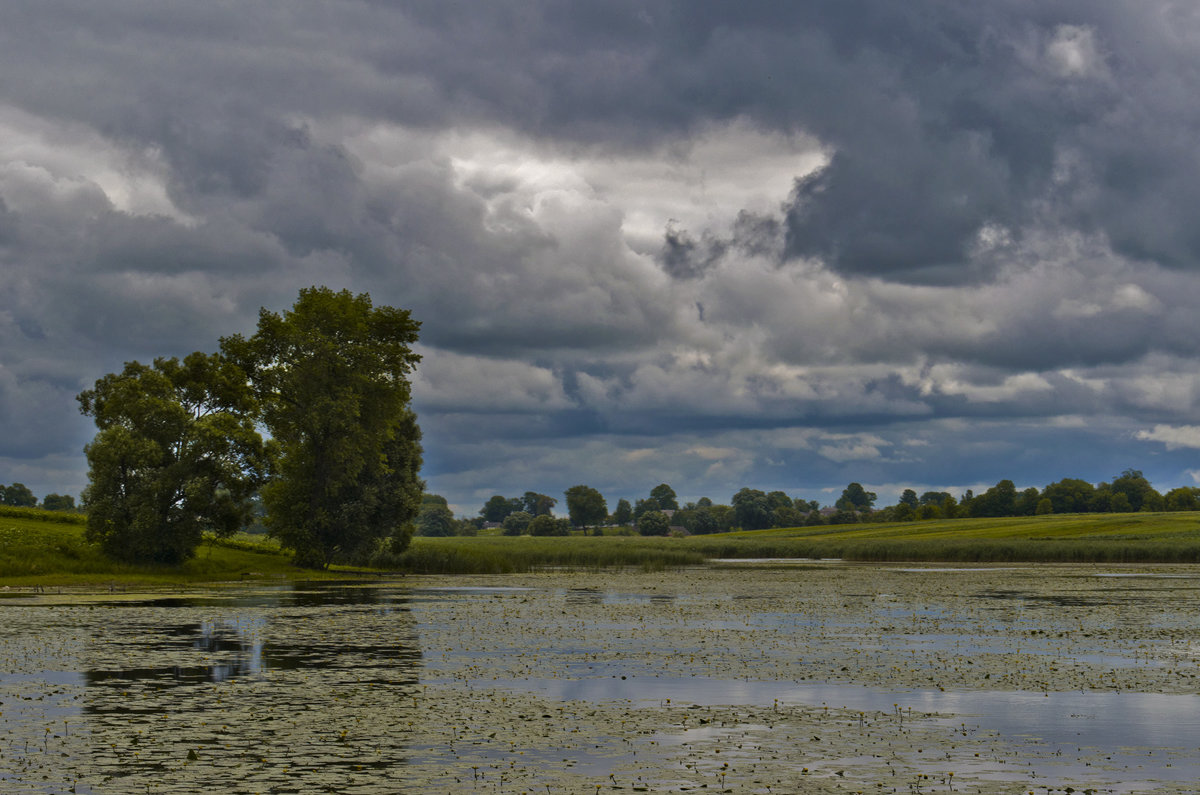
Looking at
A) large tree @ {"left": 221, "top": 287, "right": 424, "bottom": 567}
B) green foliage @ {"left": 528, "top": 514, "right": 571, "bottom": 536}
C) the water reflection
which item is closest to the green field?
large tree @ {"left": 221, "top": 287, "right": 424, "bottom": 567}

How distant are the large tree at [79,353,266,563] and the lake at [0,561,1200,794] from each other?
61.6 feet

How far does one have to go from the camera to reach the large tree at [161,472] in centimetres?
5953

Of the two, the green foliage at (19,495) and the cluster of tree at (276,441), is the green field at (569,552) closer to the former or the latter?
the cluster of tree at (276,441)

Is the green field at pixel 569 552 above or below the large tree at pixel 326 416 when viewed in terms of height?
below

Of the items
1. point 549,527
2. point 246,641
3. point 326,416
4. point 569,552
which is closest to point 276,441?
point 326,416

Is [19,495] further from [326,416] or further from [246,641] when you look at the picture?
[246,641]

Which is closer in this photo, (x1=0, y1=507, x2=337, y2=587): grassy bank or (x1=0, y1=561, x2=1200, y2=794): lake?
(x1=0, y1=561, x2=1200, y2=794): lake

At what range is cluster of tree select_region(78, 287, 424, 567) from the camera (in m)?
60.4

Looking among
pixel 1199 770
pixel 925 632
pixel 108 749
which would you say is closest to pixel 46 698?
pixel 108 749

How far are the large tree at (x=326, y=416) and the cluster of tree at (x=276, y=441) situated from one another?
101mm

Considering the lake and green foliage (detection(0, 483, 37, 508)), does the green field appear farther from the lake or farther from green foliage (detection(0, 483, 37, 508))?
green foliage (detection(0, 483, 37, 508))

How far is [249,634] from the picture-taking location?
3164 cm

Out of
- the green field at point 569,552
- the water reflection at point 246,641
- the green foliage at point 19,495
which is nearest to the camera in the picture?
the water reflection at point 246,641

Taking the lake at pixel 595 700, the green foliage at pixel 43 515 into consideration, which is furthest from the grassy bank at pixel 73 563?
Result: the lake at pixel 595 700
